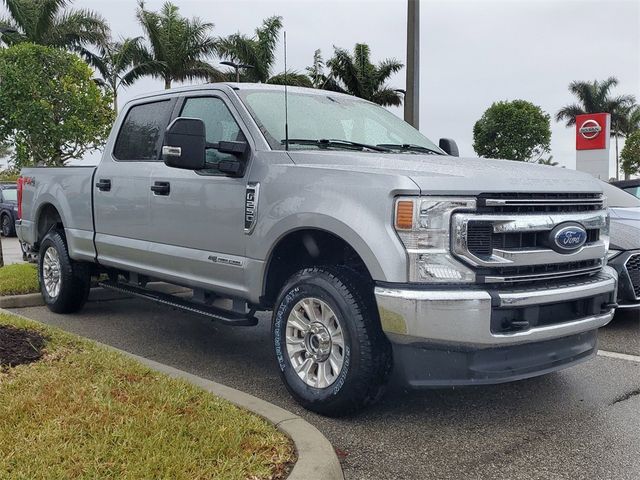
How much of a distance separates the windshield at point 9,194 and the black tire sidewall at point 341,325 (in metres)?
20.2

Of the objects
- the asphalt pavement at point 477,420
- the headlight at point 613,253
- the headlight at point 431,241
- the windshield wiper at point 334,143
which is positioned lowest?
the asphalt pavement at point 477,420

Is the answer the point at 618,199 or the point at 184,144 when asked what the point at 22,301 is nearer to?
the point at 184,144

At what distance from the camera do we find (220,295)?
16.4 ft

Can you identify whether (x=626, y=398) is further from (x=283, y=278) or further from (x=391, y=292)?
(x=283, y=278)

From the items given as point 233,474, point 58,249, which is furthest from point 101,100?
point 233,474

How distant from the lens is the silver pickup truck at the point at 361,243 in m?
3.53

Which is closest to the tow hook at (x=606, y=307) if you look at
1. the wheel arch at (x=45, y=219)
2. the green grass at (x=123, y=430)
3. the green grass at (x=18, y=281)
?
the green grass at (x=123, y=430)

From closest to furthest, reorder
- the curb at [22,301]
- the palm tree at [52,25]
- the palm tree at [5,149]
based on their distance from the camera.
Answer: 1. the curb at [22,301]
2. the palm tree at [5,149]
3. the palm tree at [52,25]

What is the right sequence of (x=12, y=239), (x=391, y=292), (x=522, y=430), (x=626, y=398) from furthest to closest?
(x=12, y=239), (x=626, y=398), (x=522, y=430), (x=391, y=292)

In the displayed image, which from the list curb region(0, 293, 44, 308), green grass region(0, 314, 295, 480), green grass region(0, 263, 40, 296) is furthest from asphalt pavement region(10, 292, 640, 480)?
green grass region(0, 263, 40, 296)

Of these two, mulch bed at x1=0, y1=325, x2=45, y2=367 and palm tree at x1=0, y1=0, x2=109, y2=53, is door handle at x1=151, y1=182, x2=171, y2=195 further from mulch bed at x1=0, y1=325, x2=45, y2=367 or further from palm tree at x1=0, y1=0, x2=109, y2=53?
palm tree at x1=0, y1=0, x2=109, y2=53

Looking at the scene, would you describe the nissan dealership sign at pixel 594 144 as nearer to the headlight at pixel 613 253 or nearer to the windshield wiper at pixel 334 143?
the headlight at pixel 613 253

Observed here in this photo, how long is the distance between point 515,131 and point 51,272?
4297 centimetres

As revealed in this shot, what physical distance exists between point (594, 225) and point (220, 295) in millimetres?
2617
